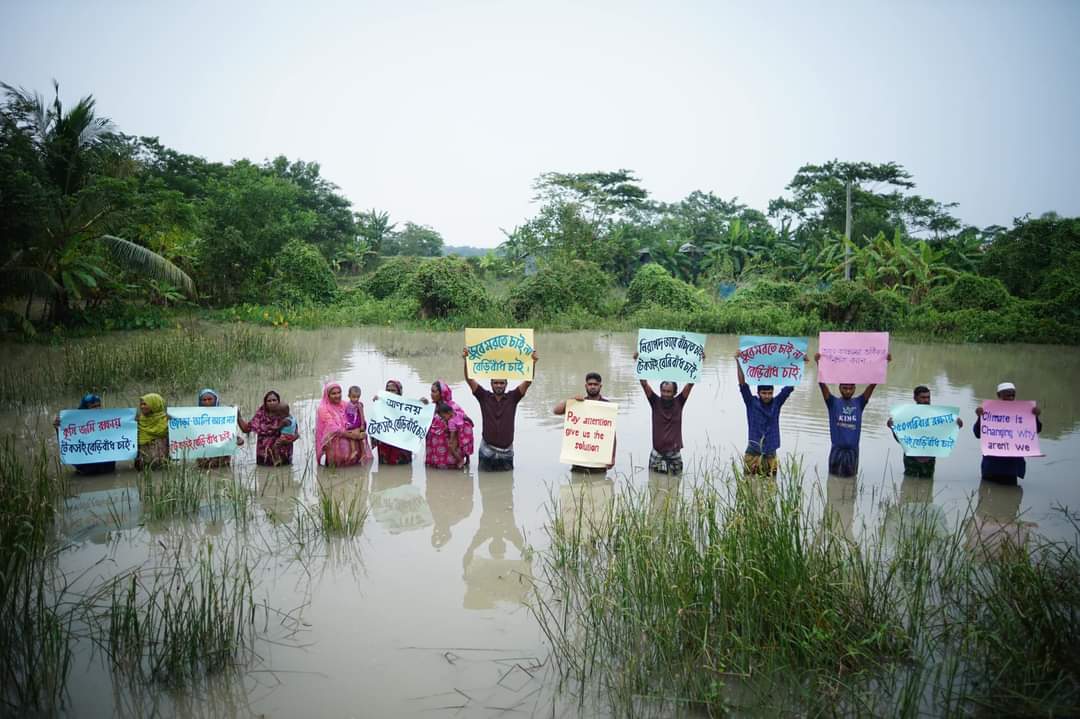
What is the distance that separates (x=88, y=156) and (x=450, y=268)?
40.2ft

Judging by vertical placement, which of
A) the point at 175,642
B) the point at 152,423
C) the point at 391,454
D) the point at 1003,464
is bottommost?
the point at 175,642

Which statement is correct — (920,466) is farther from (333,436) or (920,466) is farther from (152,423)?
(152,423)

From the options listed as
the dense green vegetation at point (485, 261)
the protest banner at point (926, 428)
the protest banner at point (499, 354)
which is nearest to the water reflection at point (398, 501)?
the protest banner at point (499, 354)

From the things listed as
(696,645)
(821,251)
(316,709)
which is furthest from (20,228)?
(821,251)

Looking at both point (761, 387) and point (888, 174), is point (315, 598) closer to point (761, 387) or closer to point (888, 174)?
point (761, 387)

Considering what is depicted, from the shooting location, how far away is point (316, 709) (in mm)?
3799

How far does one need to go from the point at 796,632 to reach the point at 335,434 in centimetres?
543

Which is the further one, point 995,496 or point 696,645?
point 995,496

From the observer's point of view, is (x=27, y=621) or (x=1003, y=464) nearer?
(x=27, y=621)

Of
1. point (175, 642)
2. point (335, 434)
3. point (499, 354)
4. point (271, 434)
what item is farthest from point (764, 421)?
point (175, 642)

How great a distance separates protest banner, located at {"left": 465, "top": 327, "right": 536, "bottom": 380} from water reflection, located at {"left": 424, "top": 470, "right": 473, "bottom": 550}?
1.16m

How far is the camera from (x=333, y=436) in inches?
315

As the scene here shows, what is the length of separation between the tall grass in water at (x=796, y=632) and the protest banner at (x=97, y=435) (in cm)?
514

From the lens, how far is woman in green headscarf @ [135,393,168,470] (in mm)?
7605
